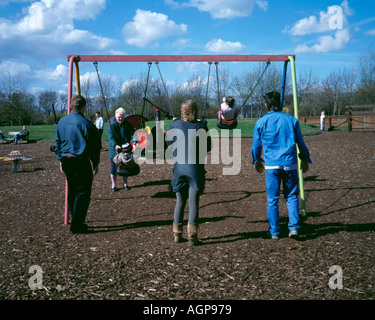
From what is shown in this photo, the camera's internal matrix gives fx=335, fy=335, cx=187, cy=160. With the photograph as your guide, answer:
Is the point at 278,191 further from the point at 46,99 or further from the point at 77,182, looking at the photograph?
the point at 46,99

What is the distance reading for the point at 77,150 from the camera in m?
4.78

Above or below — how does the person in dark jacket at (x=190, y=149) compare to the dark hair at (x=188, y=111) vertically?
below

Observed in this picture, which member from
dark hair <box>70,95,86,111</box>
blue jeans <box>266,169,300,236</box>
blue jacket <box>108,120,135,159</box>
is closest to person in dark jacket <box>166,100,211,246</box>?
blue jeans <box>266,169,300,236</box>

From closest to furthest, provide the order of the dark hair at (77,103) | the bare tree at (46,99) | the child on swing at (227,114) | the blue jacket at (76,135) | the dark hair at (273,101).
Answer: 1. the dark hair at (273,101)
2. the blue jacket at (76,135)
3. the dark hair at (77,103)
4. the child on swing at (227,114)
5. the bare tree at (46,99)

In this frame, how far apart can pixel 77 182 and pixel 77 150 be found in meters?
0.48

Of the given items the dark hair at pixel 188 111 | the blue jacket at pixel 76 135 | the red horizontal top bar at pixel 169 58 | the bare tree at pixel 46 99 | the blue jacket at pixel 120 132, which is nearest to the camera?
the dark hair at pixel 188 111

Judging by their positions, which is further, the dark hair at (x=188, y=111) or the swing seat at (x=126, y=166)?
the swing seat at (x=126, y=166)

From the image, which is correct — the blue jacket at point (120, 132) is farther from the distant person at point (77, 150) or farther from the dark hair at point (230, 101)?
the dark hair at point (230, 101)

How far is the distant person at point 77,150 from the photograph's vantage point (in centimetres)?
477

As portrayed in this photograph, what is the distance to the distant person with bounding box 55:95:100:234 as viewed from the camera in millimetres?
4770

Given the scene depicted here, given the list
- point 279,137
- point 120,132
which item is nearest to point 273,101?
point 279,137

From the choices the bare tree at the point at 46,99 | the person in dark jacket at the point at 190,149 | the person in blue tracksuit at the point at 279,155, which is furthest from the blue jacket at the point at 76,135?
the bare tree at the point at 46,99

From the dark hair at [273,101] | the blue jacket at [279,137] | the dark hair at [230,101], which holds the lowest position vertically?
the blue jacket at [279,137]
